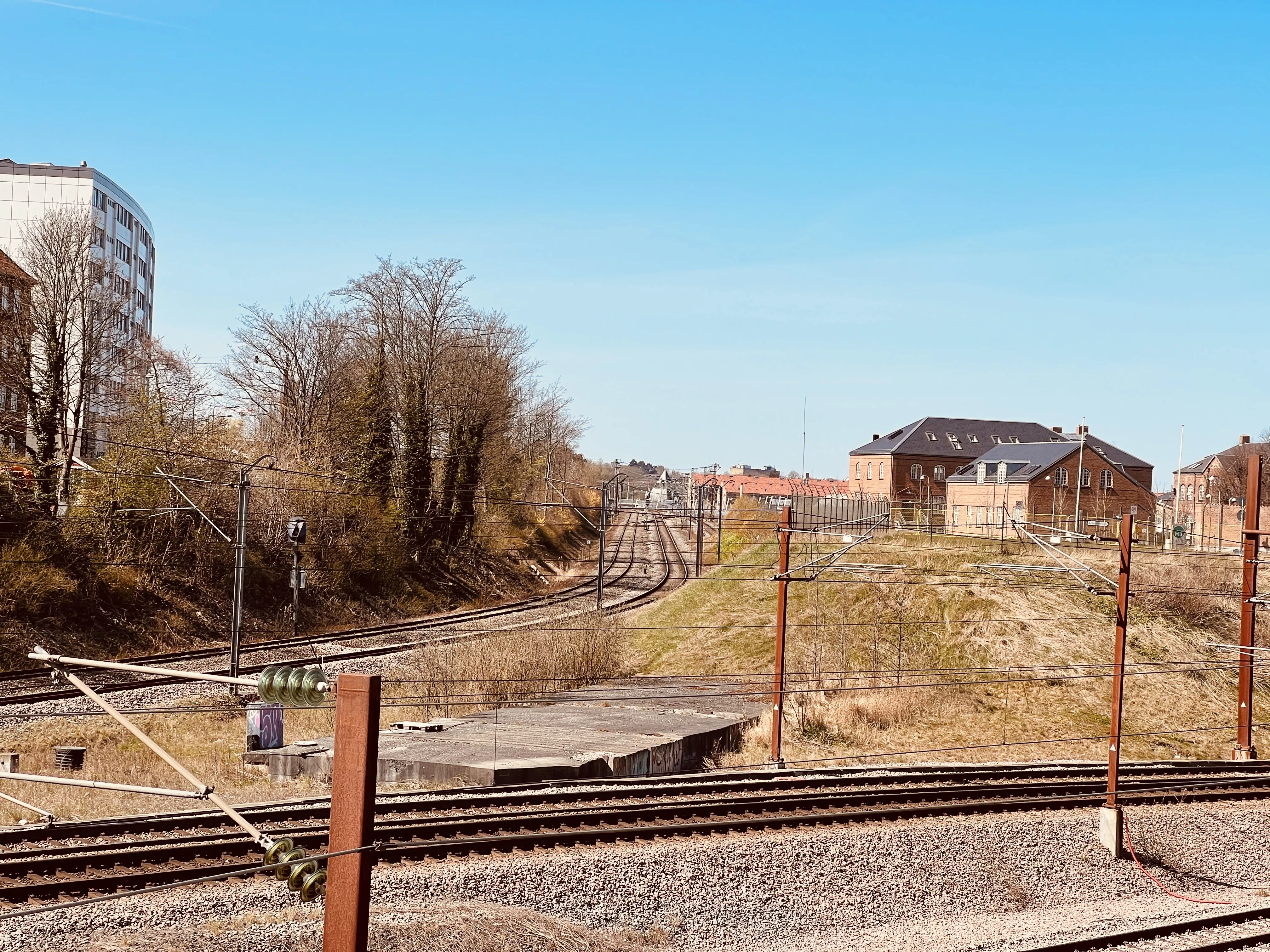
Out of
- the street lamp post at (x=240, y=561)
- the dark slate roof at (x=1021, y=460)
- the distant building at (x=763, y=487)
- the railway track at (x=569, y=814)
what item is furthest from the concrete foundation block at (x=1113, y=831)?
the distant building at (x=763, y=487)

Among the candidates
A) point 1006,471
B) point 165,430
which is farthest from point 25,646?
point 1006,471

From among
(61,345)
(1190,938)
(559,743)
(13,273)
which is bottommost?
(1190,938)

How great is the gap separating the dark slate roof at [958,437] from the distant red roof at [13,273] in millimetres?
63162

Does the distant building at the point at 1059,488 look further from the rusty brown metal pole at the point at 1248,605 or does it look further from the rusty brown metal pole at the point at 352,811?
the rusty brown metal pole at the point at 352,811

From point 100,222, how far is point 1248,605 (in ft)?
229

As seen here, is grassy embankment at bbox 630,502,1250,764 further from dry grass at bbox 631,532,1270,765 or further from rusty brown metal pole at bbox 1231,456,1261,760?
rusty brown metal pole at bbox 1231,456,1261,760

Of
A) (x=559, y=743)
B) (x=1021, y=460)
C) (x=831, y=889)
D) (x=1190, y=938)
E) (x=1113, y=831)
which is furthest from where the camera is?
(x=1021, y=460)

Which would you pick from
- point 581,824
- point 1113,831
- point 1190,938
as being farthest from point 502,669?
point 1190,938

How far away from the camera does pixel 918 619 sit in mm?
39125

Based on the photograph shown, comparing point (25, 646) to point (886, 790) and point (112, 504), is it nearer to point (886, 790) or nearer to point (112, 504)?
point (112, 504)

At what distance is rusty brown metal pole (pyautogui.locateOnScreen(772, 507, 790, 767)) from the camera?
20703 mm

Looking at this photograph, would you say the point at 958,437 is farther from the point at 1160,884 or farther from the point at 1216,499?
the point at 1160,884

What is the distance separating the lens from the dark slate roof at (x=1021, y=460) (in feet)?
229

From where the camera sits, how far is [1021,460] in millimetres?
73500
